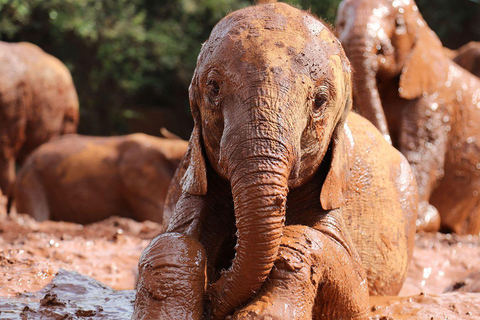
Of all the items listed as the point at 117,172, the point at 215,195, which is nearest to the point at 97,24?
the point at 117,172

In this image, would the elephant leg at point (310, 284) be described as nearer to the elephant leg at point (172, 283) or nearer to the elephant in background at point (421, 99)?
the elephant leg at point (172, 283)

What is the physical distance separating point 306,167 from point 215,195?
18.1 inches

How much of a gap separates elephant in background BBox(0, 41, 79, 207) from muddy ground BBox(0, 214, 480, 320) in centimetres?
602

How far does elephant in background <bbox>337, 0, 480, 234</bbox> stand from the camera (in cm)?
659

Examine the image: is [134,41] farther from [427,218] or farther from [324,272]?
[324,272]

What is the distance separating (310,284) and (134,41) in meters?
15.4

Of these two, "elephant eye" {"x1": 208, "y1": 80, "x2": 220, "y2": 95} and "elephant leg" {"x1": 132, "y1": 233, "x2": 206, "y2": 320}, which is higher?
"elephant eye" {"x1": 208, "y1": 80, "x2": 220, "y2": 95}

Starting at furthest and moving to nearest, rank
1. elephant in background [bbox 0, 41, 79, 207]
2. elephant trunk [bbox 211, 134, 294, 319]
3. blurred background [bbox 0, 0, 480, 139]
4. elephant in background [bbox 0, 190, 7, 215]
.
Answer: blurred background [bbox 0, 0, 480, 139], elephant in background [bbox 0, 41, 79, 207], elephant in background [bbox 0, 190, 7, 215], elephant trunk [bbox 211, 134, 294, 319]

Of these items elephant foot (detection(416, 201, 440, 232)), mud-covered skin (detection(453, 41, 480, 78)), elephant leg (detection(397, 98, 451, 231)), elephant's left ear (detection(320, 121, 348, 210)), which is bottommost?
elephant foot (detection(416, 201, 440, 232))

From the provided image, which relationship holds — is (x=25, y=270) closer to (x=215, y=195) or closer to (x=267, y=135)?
(x=215, y=195)

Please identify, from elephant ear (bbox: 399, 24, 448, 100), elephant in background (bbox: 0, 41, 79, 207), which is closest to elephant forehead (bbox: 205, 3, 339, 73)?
elephant ear (bbox: 399, 24, 448, 100)

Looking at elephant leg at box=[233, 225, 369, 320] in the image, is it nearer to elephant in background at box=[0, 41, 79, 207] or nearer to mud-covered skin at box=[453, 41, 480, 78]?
mud-covered skin at box=[453, 41, 480, 78]

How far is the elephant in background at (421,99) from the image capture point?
659cm

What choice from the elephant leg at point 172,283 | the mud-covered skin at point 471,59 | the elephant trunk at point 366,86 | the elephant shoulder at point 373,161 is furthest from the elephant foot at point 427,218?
the elephant leg at point 172,283
